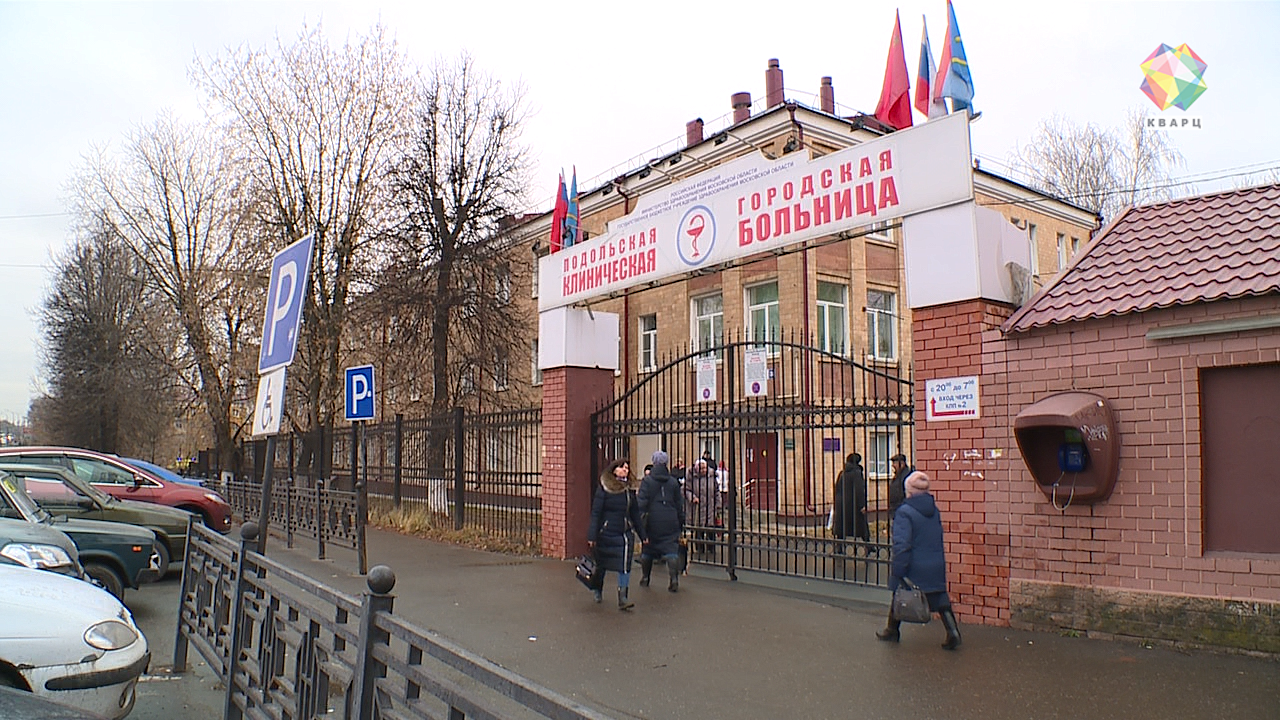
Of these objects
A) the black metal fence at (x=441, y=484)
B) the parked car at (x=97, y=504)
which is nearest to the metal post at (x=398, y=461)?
the black metal fence at (x=441, y=484)

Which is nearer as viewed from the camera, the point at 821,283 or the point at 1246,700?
the point at 1246,700

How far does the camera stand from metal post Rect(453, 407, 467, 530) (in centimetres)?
1449

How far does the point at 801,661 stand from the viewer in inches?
257

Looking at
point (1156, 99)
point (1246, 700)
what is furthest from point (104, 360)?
point (1246, 700)

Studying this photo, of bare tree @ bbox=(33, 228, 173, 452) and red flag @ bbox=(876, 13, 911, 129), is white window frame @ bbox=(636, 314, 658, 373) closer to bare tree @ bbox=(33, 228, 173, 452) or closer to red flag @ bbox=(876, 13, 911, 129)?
red flag @ bbox=(876, 13, 911, 129)

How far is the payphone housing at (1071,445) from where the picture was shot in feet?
22.4

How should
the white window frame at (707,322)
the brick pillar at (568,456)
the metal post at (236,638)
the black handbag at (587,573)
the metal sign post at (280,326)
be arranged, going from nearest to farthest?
the metal post at (236,638) → the metal sign post at (280,326) → the black handbag at (587,573) → the brick pillar at (568,456) → the white window frame at (707,322)

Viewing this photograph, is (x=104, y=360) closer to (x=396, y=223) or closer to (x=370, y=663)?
(x=396, y=223)

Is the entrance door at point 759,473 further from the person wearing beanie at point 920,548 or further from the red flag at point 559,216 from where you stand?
the red flag at point 559,216

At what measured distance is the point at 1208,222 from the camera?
7375mm

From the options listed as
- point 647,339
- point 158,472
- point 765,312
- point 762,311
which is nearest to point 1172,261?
point 765,312

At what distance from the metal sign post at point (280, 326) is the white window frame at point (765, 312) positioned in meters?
14.3

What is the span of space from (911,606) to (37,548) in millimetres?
7176

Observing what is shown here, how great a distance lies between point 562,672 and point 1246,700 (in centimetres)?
445
